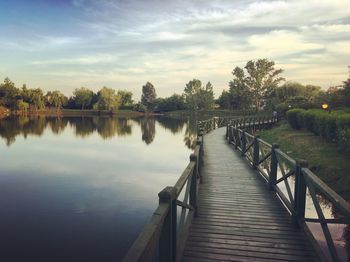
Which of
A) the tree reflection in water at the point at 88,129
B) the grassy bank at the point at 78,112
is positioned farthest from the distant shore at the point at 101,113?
the tree reflection in water at the point at 88,129

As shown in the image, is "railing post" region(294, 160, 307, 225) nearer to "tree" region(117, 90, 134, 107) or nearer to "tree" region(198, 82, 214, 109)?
"tree" region(198, 82, 214, 109)

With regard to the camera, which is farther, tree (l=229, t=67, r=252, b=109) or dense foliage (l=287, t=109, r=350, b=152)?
tree (l=229, t=67, r=252, b=109)

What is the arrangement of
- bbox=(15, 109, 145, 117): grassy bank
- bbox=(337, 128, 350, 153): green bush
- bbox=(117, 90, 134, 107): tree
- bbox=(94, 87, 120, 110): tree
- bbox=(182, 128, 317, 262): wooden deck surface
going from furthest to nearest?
1. bbox=(117, 90, 134, 107): tree
2. bbox=(94, 87, 120, 110): tree
3. bbox=(15, 109, 145, 117): grassy bank
4. bbox=(337, 128, 350, 153): green bush
5. bbox=(182, 128, 317, 262): wooden deck surface

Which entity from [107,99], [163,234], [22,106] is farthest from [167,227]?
[107,99]

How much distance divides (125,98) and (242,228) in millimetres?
112664

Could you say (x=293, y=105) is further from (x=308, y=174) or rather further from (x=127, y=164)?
(x=308, y=174)

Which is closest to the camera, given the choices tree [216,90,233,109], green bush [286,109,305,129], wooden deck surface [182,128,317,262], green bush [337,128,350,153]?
wooden deck surface [182,128,317,262]

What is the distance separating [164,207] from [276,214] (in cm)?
423

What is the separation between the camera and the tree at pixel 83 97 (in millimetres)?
109262

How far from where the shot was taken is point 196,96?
319 ft

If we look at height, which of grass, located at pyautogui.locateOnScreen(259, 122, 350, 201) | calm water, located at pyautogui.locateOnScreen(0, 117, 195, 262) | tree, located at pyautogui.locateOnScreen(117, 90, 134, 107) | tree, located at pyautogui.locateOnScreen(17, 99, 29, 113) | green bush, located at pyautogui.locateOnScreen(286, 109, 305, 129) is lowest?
calm water, located at pyautogui.locateOnScreen(0, 117, 195, 262)

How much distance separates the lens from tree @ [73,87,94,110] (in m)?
109

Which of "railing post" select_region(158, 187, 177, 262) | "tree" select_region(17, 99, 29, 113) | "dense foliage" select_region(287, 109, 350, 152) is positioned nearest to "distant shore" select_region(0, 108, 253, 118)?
"tree" select_region(17, 99, 29, 113)

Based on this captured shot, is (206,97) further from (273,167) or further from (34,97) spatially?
(273,167)
